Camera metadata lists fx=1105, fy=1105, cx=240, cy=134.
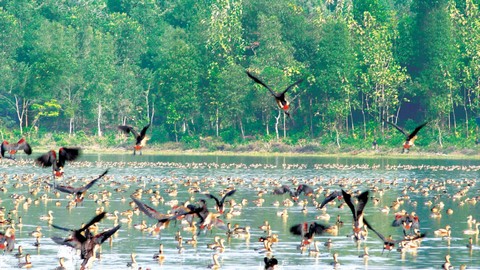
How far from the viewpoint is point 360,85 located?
343 ft

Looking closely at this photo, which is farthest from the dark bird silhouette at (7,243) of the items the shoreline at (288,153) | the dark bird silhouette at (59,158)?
the shoreline at (288,153)

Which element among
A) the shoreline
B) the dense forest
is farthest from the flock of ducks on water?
the dense forest

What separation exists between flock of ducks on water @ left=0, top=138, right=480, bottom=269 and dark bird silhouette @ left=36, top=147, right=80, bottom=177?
28mm

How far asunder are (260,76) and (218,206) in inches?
2667

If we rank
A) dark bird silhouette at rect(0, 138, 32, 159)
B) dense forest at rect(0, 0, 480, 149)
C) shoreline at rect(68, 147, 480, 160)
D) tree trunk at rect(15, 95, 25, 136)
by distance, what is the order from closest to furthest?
1. dark bird silhouette at rect(0, 138, 32, 159)
2. shoreline at rect(68, 147, 480, 160)
3. dense forest at rect(0, 0, 480, 149)
4. tree trunk at rect(15, 95, 25, 136)

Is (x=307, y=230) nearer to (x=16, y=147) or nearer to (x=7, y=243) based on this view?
(x=16, y=147)

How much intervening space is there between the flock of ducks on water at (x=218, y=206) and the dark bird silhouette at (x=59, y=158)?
3 cm

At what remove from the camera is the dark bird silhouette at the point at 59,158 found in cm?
3036

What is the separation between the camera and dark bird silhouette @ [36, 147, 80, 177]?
30.4 metres

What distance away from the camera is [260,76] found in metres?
102

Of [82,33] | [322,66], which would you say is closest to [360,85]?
[322,66]

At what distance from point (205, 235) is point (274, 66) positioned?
213ft

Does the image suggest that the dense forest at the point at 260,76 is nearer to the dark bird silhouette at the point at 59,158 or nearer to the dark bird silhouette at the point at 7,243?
the dark bird silhouette at the point at 7,243

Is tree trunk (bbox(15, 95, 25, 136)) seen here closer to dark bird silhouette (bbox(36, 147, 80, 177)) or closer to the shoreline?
the shoreline
